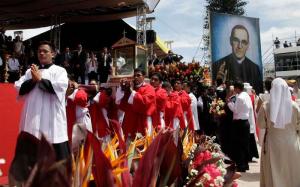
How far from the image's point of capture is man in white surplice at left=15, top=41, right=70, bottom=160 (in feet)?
13.6

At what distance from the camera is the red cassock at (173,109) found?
8.72 meters

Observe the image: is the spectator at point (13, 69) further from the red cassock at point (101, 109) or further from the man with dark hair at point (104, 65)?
the red cassock at point (101, 109)

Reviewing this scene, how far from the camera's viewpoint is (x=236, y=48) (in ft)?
61.7

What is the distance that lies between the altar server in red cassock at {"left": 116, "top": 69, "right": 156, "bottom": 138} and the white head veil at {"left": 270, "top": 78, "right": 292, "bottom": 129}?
1892 mm

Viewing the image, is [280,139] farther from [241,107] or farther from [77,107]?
[77,107]

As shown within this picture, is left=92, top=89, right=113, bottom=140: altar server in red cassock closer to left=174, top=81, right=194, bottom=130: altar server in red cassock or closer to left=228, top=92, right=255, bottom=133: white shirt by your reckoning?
left=174, top=81, right=194, bottom=130: altar server in red cassock

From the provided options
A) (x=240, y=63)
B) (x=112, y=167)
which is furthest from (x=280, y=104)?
(x=240, y=63)

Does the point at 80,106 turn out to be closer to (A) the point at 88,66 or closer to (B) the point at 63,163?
(B) the point at 63,163

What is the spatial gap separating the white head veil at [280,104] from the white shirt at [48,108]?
2.86 meters

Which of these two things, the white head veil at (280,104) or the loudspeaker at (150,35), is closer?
the white head veil at (280,104)

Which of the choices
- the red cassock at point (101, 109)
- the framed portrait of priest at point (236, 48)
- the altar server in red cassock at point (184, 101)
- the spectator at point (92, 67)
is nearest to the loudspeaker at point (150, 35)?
the spectator at point (92, 67)

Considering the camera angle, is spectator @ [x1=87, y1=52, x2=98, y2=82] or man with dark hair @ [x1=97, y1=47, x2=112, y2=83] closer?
man with dark hair @ [x1=97, y1=47, x2=112, y2=83]

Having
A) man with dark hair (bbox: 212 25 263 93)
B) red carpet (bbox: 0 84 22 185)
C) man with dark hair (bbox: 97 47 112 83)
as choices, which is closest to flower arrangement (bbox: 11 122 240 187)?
red carpet (bbox: 0 84 22 185)

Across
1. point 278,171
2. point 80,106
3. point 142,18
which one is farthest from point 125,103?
point 142,18
